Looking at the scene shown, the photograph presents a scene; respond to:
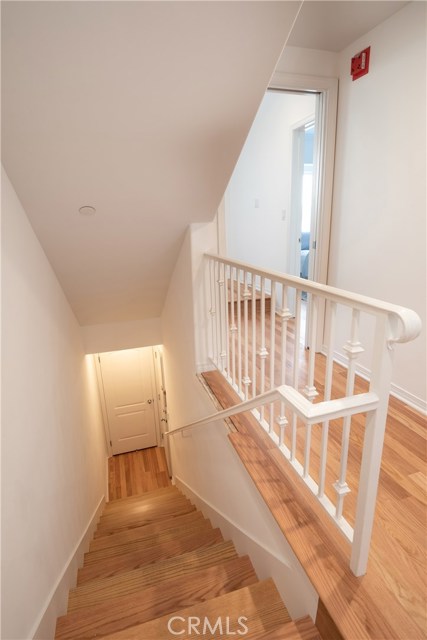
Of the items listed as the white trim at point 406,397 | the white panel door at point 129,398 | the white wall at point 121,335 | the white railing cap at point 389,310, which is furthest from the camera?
the white panel door at point 129,398

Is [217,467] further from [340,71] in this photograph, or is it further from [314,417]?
[340,71]

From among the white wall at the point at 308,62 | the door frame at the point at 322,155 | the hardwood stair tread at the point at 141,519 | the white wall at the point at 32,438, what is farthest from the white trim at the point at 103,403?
the white wall at the point at 308,62

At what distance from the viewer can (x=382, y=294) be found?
2.50 m

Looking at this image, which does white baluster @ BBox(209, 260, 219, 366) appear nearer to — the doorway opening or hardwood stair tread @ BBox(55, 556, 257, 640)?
the doorway opening

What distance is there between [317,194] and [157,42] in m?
1.92

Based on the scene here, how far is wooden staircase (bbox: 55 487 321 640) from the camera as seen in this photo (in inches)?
54.7

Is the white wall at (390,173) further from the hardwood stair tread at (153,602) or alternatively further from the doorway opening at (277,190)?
the hardwood stair tread at (153,602)

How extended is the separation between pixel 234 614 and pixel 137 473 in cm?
465

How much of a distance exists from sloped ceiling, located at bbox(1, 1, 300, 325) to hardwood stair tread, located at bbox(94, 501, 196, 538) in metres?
2.43

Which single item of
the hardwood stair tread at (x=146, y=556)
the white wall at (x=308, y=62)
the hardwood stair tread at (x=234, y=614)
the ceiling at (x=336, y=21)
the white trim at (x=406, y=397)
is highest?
the ceiling at (x=336, y=21)

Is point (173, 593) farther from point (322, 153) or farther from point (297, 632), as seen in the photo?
point (322, 153)

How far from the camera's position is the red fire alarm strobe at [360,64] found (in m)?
2.37

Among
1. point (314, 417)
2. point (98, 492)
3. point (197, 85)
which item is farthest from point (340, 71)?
point (98, 492)

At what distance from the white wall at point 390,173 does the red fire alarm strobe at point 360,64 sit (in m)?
0.04
